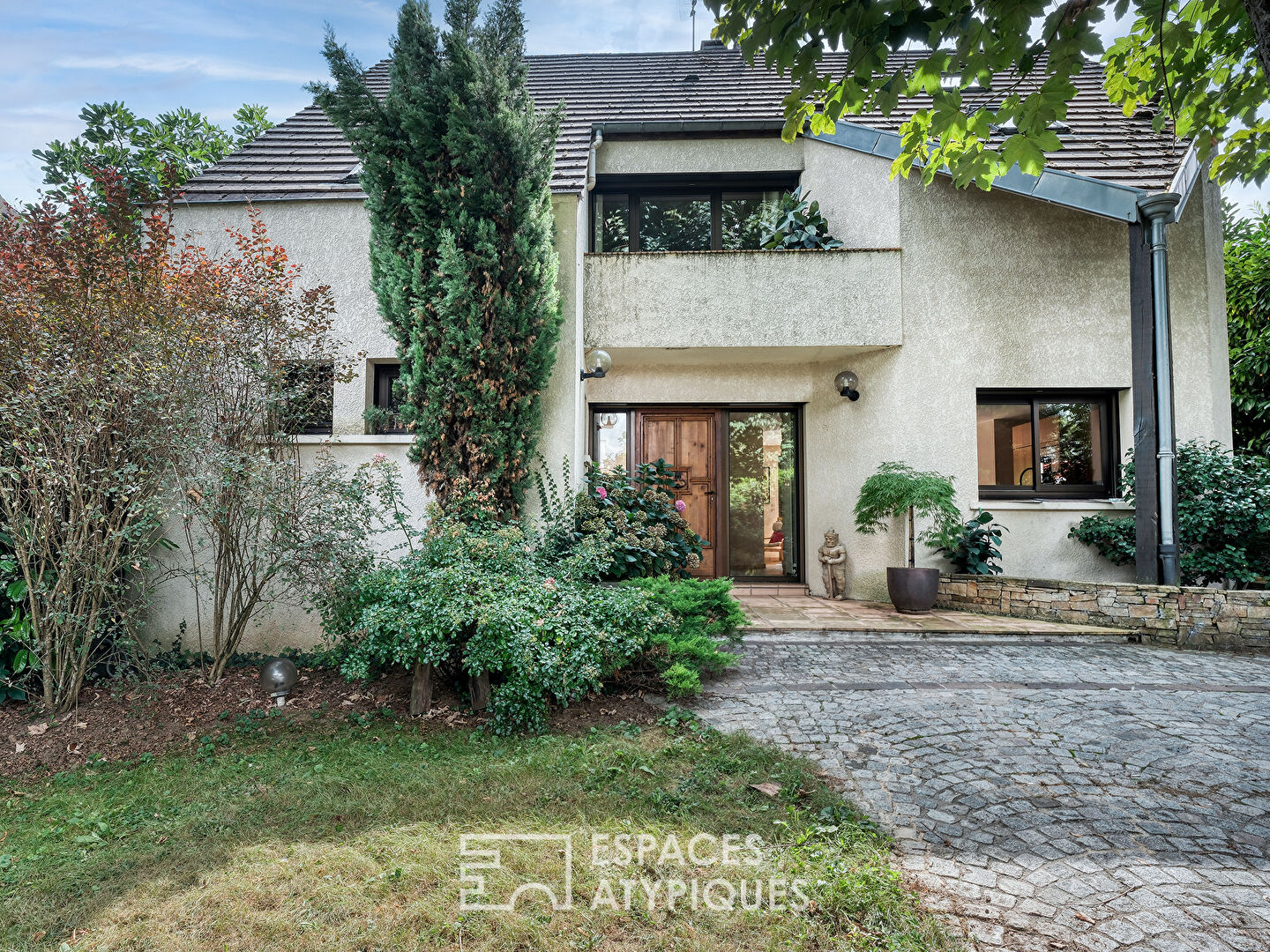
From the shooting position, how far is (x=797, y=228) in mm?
7875

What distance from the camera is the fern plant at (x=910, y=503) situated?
6676mm

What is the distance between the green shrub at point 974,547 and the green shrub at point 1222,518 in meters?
1.60

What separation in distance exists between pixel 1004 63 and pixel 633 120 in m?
6.87

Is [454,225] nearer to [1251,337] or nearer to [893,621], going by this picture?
[893,621]

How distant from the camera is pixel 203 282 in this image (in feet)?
13.9

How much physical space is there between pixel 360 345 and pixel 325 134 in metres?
3.79

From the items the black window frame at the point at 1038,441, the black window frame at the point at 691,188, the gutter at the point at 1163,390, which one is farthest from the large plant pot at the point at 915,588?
the black window frame at the point at 691,188

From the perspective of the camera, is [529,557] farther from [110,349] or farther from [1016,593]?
[1016,593]

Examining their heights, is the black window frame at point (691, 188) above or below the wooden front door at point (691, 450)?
above

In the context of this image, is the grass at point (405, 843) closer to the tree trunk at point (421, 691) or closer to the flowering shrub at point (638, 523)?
the tree trunk at point (421, 691)

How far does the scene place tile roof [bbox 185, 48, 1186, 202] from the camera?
6.52 meters

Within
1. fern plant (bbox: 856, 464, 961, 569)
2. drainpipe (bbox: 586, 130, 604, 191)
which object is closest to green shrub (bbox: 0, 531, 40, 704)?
drainpipe (bbox: 586, 130, 604, 191)

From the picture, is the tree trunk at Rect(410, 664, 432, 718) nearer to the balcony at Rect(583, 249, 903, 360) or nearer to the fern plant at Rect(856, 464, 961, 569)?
the balcony at Rect(583, 249, 903, 360)

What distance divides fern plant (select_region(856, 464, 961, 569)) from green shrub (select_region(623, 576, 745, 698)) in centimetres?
262
